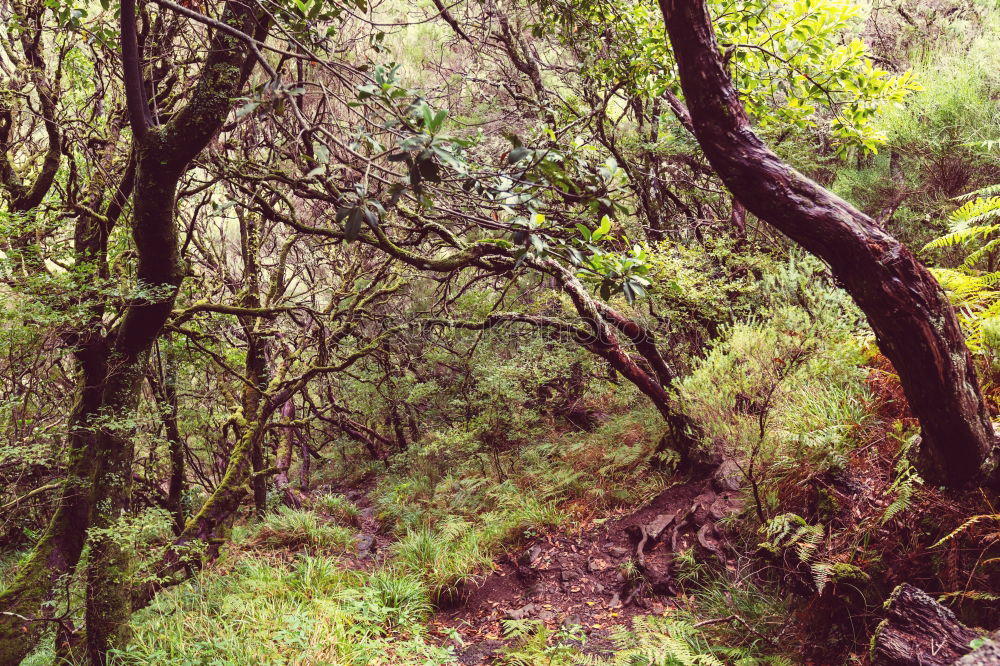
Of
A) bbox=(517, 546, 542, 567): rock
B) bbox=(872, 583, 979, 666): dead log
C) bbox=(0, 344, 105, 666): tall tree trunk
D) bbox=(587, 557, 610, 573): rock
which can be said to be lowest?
bbox=(587, 557, 610, 573): rock

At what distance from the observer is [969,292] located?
3781mm

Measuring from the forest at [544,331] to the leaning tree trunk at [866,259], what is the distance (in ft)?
0.05

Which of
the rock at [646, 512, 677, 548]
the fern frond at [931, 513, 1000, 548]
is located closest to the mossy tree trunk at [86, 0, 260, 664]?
the fern frond at [931, 513, 1000, 548]

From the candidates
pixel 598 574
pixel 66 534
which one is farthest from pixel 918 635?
pixel 66 534

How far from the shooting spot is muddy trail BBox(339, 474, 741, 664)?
491 cm

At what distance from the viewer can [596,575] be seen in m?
5.61

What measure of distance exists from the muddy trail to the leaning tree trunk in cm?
273

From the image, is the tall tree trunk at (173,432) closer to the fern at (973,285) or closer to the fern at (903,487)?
the fern at (903,487)

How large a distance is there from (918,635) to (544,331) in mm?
5943

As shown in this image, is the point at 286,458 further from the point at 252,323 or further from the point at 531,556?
the point at 531,556

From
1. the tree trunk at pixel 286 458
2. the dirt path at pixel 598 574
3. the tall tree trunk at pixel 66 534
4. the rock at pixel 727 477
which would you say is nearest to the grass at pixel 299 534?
the tree trunk at pixel 286 458

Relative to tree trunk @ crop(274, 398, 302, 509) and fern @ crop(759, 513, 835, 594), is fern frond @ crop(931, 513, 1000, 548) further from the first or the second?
tree trunk @ crop(274, 398, 302, 509)

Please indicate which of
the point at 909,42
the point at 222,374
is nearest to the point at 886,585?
the point at 222,374

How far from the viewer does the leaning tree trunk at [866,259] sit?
93.0 inches
